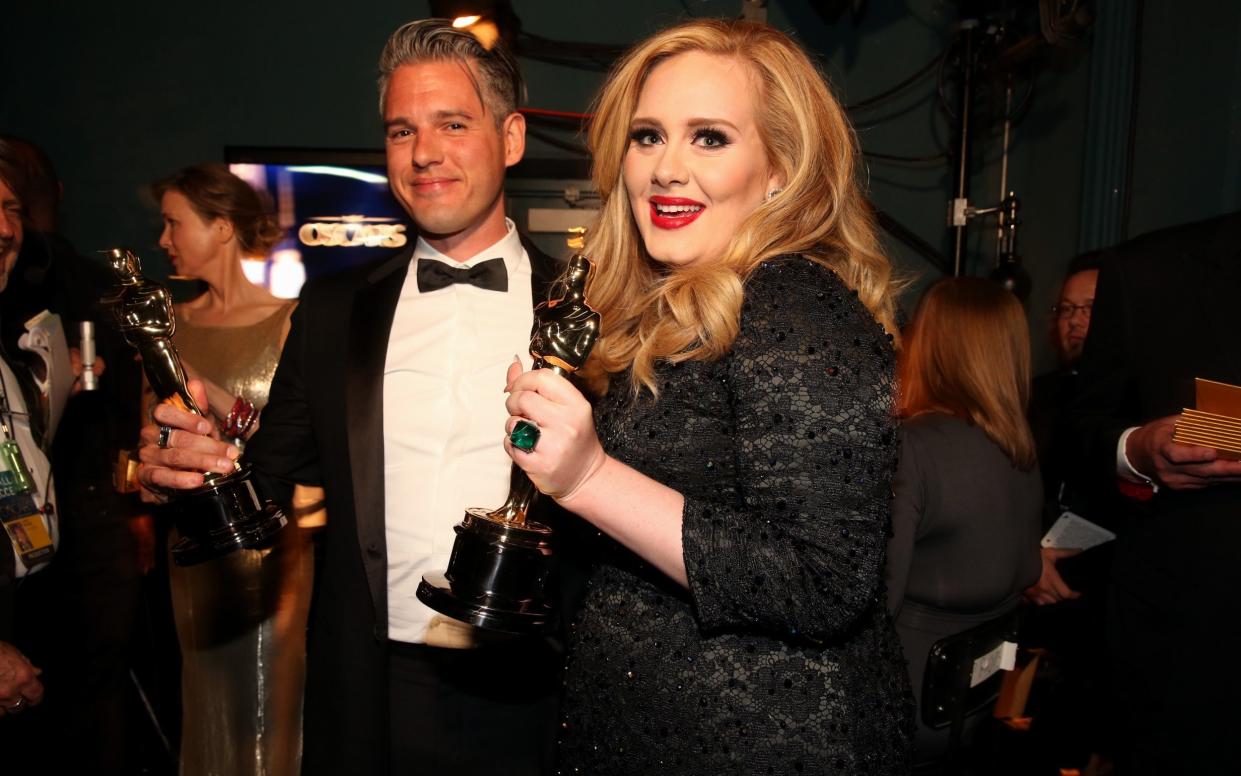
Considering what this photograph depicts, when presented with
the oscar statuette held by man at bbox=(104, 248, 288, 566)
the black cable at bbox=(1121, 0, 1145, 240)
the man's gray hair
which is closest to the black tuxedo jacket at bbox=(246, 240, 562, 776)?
the oscar statuette held by man at bbox=(104, 248, 288, 566)

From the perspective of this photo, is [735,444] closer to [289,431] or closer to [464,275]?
[464,275]

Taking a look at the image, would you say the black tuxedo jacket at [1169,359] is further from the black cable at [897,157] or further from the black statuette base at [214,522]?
the black cable at [897,157]

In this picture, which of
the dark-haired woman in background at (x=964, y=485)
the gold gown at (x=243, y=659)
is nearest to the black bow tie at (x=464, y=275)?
the dark-haired woman in background at (x=964, y=485)

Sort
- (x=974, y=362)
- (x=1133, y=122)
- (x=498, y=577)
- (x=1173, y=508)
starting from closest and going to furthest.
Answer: (x=498, y=577), (x=1173, y=508), (x=974, y=362), (x=1133, y=122)

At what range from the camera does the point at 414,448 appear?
203 centimetres

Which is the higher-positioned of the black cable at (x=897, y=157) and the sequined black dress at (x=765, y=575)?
the black cable at (x=897, y=157)

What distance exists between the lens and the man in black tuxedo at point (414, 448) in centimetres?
195

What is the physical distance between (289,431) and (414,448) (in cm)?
31

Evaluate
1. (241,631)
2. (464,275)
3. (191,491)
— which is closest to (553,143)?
(464,275)

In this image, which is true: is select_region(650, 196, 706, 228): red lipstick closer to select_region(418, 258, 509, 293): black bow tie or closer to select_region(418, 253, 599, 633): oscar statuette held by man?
select_region(418, 253, 599, 633): oscar statuette held by man

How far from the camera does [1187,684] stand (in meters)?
2.03

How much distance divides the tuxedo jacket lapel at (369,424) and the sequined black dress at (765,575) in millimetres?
733

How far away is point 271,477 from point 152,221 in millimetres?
3598

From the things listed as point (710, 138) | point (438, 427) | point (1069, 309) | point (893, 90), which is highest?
point (893, 90)
